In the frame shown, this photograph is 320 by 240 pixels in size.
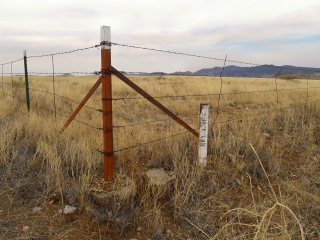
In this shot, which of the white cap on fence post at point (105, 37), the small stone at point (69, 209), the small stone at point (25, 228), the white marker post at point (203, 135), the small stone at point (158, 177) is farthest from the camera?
the white marker post at point (203, 135)

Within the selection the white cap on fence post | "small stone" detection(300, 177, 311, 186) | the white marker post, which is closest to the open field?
"small stone" detection(300, 177, 311, 186)

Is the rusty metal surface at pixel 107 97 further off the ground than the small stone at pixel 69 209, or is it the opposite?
the rusty metal surface at pixel 107 97

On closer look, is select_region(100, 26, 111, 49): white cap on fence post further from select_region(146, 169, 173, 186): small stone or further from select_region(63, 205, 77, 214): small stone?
select_region(63, 205, 77, 214): small stone

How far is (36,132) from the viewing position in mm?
4301

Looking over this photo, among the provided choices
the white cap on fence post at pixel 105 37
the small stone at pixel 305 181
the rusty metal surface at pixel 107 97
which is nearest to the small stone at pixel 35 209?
the rusty metal surface at pixel 107 97

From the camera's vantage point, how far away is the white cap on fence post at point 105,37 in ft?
8.65

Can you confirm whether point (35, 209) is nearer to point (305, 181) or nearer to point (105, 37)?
point (105, 37)

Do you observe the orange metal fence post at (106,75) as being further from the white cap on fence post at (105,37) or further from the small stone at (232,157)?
the small stone at (232,157)

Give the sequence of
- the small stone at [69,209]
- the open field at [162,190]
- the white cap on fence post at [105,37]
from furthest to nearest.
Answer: the white cap on fence post at [105,37] < the small stone at [69,209] < the open field at [162,190]

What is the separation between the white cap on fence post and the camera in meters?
2.64

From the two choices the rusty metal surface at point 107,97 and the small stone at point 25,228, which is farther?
the rusty metal surface at point 107,97

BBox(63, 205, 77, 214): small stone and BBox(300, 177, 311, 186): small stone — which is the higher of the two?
BBox(63, 205, 77, 214): small stone

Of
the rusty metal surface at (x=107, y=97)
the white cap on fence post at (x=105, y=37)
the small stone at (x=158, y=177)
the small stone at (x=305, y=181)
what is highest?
the white cap on fence post at (x=105, y=37)

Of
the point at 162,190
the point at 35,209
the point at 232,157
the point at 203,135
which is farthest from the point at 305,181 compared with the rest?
the point at 35,209
